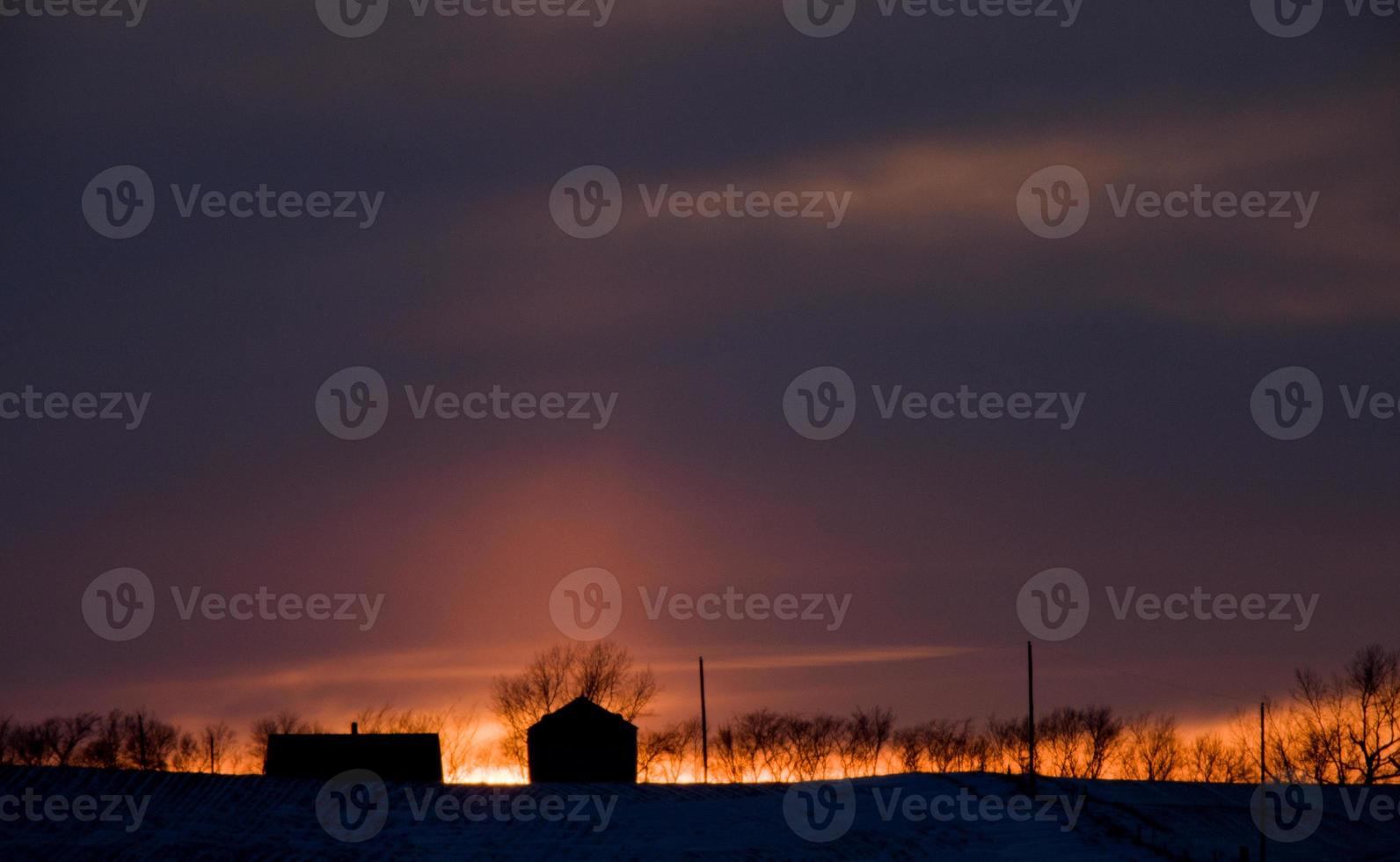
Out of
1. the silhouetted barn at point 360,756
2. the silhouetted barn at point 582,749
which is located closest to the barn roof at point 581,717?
the silhouetted barn at point 582,749

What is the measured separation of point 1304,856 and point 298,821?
40.8 meters

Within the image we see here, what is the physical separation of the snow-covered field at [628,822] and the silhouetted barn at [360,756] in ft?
20.5

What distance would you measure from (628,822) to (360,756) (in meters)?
20.9

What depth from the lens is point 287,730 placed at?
141 metres

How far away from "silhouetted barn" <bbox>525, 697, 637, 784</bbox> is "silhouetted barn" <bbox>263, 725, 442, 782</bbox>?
279 inches

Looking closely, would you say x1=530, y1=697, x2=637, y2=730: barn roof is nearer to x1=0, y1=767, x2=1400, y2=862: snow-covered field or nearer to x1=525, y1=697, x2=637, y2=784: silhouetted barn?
x1=525, y1=697, x2=637, y2=784: silhouetted barn

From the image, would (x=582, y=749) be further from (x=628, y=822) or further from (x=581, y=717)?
(x=628, y=822)

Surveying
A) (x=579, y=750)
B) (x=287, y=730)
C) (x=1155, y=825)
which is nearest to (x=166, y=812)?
(x=579, y=750)

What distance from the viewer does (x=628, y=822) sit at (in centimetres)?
7500

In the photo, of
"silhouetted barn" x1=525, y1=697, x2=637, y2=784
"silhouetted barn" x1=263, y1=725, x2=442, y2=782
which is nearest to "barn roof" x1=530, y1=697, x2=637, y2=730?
"silhouetted barn" x1=525, y1=697, x2=637, y2=784

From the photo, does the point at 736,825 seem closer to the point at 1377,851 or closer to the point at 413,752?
the point at 413,752

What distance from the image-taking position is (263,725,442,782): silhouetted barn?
296 feet

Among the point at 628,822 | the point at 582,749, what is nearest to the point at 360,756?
the point at 582,749

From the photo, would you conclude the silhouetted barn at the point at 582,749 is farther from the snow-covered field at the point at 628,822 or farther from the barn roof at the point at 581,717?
the snow-covered field at the point at 628,822
